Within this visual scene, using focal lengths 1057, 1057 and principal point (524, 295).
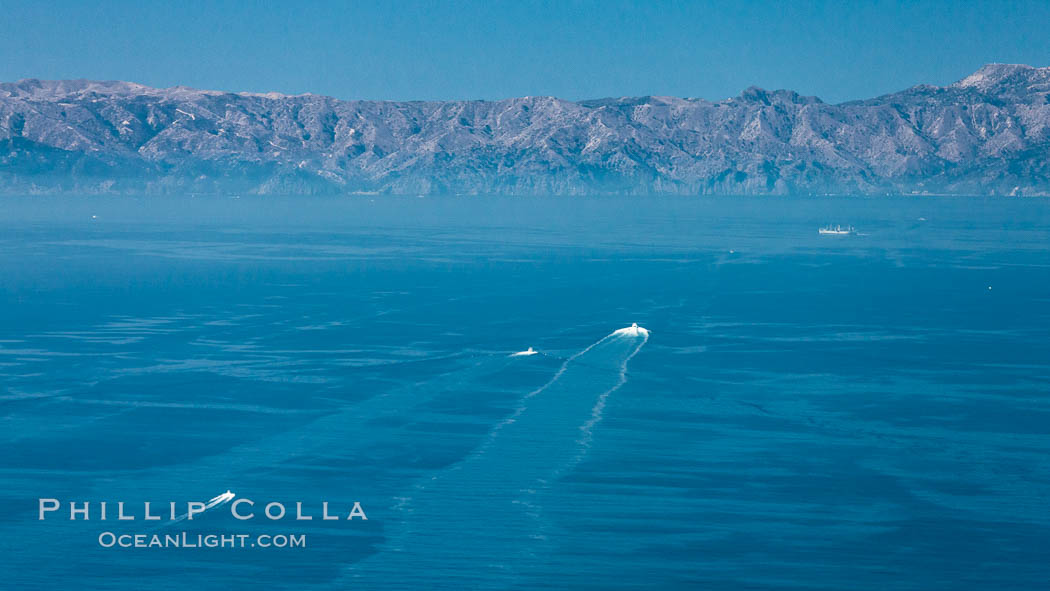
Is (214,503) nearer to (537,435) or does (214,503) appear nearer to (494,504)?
(494,504)

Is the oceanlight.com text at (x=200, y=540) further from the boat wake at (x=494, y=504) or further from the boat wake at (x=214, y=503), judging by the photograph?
the boat wake at (x=494, y=504)

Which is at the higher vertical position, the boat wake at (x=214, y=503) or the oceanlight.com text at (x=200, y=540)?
the boat wake at (x=214, y=503)

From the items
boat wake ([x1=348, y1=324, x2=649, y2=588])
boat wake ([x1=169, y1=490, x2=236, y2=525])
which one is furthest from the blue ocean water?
boat wake ([x1=169, y1=490, x2=236, y2=525])

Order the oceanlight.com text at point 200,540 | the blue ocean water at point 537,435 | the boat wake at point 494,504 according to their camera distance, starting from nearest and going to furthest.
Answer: the boat wake at point 494,504 < the blue ocean water at point 537,435 < the oceanlight.com text at point 200,540

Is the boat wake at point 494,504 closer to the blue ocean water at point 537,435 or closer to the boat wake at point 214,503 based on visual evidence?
the blue ocean water at point 537,435

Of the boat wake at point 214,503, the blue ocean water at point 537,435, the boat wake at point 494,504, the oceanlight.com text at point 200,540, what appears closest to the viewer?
the boat wake at point 494,504

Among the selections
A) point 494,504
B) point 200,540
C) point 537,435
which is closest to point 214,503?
point 200,540

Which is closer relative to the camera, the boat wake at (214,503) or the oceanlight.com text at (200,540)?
the oceanlight.com text at (200,540)

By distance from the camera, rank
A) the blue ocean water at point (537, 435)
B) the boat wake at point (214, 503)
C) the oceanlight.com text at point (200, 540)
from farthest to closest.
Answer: the boat wake at point (214, 503), the oceanlight.com text at point (200, 540), the blue ocean water at point (537, 435)

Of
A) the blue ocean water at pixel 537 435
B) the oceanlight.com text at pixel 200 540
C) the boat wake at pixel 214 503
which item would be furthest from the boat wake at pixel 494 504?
the boat wake at pixel 214 503

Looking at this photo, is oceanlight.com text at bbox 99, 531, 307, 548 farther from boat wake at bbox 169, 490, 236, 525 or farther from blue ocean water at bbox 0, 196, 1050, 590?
boat wake at bbox 169, 490, 236, 525
